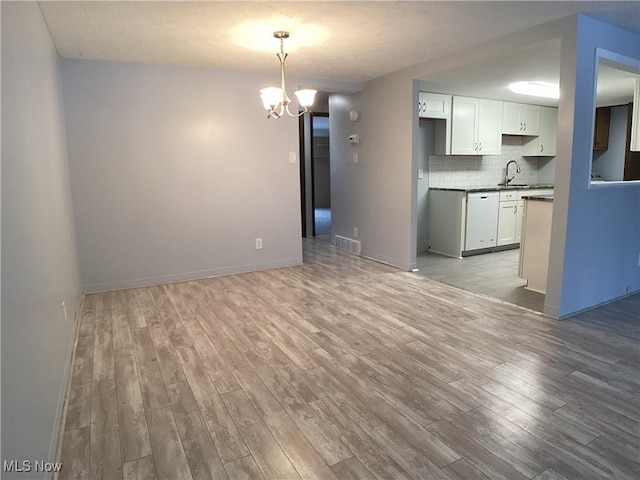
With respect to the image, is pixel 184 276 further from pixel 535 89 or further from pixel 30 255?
pixel 535 89

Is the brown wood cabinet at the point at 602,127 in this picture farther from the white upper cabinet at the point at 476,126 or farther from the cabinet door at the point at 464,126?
the cabinet door at the point at 464,126

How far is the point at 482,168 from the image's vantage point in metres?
6.34

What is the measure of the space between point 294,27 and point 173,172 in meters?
2.08

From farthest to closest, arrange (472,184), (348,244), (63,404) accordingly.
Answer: (472,184), (348,244), (63,404)

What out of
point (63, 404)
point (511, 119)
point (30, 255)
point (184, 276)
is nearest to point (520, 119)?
point (511, 119)

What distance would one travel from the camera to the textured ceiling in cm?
266

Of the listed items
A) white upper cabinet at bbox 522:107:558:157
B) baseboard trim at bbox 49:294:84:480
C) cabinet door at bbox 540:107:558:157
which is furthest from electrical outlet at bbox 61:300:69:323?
cabinet door at bbox 540:107:558:157

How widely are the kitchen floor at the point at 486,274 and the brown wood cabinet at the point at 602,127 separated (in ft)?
8.96

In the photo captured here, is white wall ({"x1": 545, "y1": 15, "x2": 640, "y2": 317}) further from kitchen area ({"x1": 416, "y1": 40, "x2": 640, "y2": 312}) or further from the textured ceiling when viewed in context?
kitchen area ({"x1": 416, "y1": 40, "x2": 640, "y2": 312})

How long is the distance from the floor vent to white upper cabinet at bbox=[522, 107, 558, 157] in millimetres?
3431

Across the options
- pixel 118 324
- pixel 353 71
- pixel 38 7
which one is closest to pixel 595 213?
pixel 353 71

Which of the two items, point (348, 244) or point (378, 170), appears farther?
point (348, 244)

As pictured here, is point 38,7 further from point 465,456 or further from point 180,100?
point 465,456

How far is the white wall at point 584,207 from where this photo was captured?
2.91m
